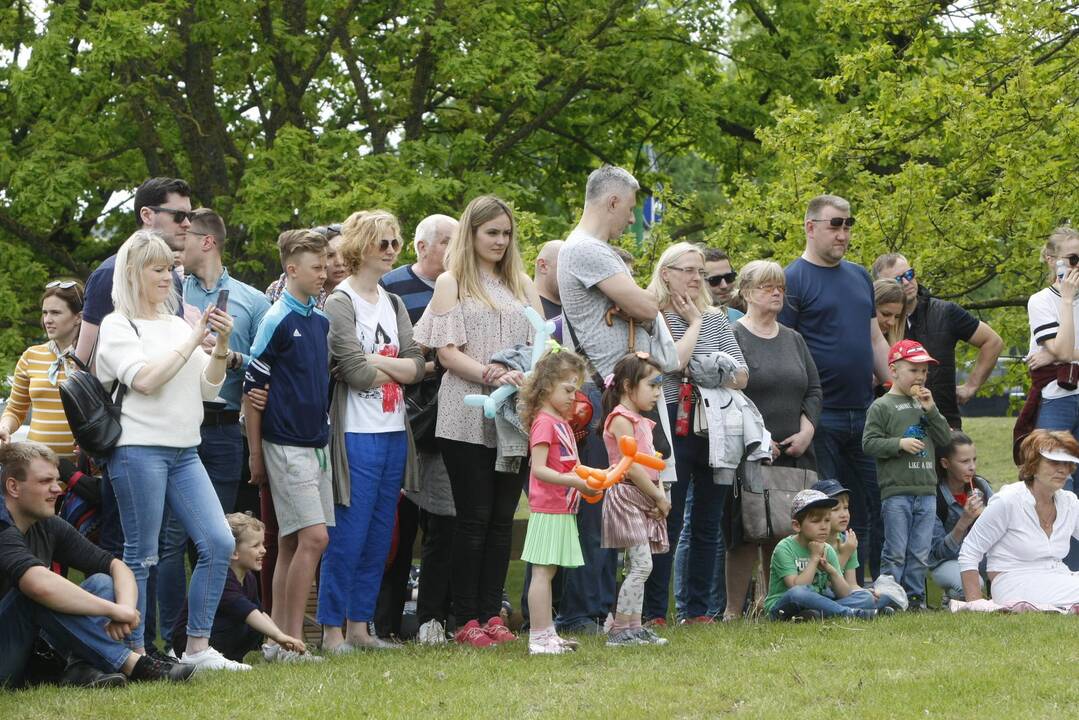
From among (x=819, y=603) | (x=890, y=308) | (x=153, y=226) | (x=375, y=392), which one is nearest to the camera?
(x=153, y=226)

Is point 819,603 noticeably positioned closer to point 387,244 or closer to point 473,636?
point 473,636

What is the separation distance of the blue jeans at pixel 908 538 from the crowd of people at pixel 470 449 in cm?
1

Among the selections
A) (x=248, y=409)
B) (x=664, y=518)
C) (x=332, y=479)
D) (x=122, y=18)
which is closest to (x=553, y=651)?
(x=664, y=518)

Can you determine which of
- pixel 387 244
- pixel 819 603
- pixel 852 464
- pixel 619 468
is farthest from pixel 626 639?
pixel 852 464

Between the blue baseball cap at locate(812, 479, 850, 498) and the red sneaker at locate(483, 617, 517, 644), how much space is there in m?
2.06

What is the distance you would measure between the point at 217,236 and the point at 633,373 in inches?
A: 96.7

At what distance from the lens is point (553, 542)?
728 centimetres

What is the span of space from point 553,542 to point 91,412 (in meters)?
2.28

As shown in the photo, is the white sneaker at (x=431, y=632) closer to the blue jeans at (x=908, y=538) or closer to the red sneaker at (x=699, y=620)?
the red sneaker at (x=699, y=620)

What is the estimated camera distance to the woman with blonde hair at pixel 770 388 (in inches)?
353

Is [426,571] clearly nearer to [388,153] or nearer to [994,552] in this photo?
[994,552]

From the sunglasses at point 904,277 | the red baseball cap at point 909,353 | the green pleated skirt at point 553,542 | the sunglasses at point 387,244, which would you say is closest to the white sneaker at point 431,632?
the green pleated skirt at point 553,542

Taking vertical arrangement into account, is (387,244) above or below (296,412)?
above

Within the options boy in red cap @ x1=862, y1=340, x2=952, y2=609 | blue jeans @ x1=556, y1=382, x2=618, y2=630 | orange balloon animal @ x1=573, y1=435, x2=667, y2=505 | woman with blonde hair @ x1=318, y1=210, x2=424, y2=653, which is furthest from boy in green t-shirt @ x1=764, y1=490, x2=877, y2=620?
woman with blonde hair @ x1=318, y1=210, x2=424, y2=653
